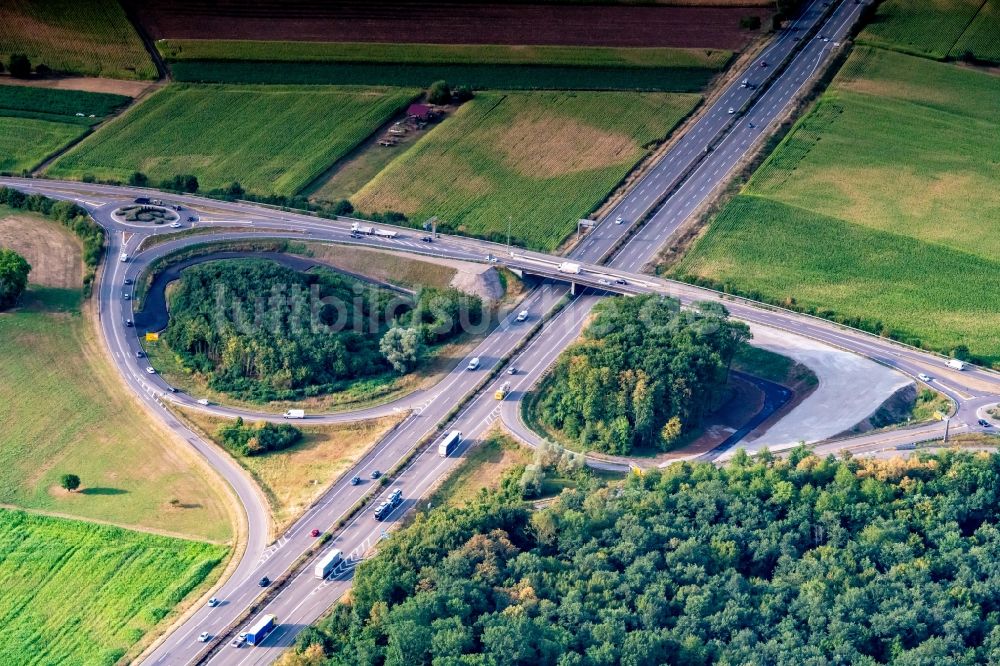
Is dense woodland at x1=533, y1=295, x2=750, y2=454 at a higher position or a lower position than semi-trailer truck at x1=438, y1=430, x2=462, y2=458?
higher

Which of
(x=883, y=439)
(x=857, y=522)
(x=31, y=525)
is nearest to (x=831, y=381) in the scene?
(x=883, y=439)

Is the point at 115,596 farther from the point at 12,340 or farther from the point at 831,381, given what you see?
the point at 831,381

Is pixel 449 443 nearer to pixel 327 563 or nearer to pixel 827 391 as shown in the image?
pixel 327 563

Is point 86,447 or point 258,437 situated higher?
point 258,437

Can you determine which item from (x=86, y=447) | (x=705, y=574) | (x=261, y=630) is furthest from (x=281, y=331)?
(x=705, y=574)

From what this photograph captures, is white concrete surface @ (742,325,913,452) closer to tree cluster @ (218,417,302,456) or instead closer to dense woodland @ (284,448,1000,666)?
dense woodland @ (284,448,1000,666)

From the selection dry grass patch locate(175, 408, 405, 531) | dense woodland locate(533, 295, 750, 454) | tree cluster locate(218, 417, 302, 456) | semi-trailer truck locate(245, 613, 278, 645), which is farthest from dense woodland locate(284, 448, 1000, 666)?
tree cluster locate(218, 417, 302, 456)

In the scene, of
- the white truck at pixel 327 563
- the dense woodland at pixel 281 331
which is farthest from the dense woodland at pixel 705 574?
the dense woodland at pixel 281 331

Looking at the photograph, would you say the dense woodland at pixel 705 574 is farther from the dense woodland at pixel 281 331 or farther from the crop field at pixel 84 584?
the dense woodland at pixel 281 331
